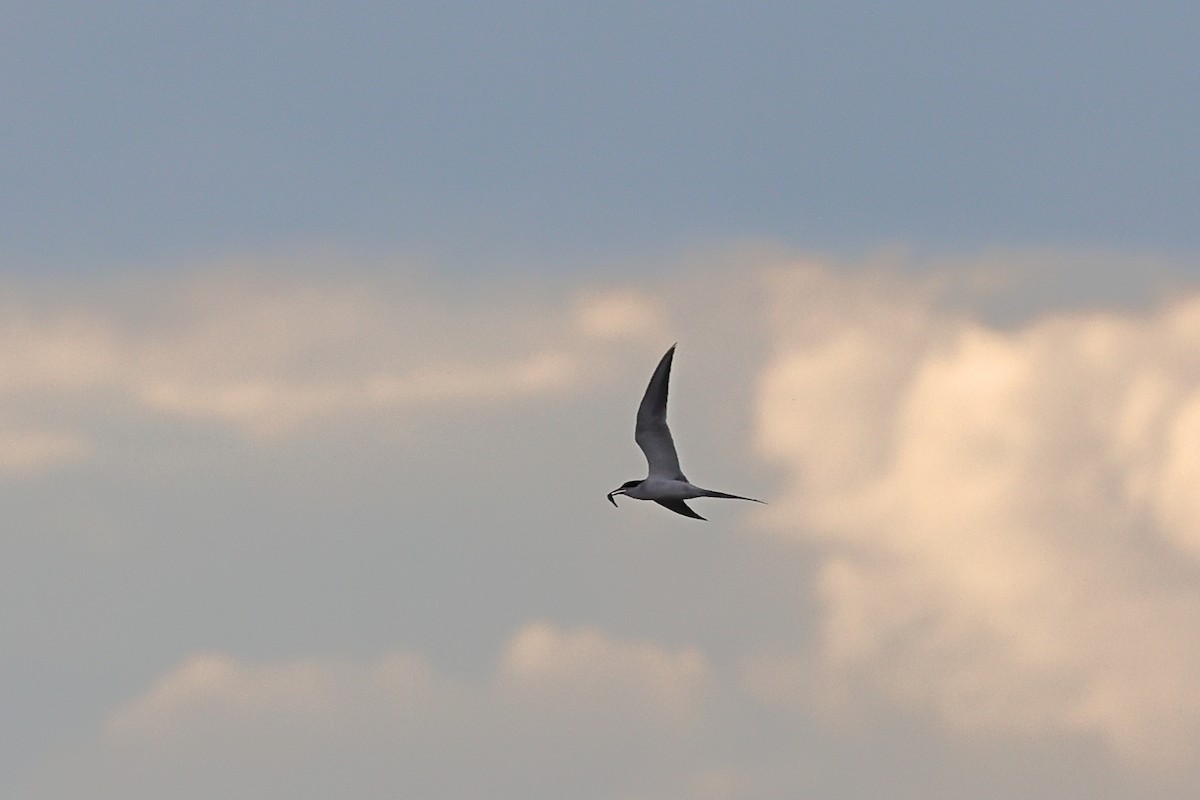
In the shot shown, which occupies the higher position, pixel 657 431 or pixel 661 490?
pixel 657 431

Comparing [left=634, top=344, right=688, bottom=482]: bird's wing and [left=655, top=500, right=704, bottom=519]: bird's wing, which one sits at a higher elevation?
[left=634, top=344, right=688, bottom=482]: bird's wing

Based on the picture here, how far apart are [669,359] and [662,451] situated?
3936 mm

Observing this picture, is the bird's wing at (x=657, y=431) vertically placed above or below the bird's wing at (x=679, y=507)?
above

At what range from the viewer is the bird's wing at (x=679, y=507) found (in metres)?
85.4

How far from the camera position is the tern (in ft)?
279

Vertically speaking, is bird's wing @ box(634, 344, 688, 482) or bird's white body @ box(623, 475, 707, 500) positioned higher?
bird's wing @ box(634, 344, 688, 482)

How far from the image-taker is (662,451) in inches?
3386

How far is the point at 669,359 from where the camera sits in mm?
84125

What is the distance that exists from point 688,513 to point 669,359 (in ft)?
20.6

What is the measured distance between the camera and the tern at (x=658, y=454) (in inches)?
3346

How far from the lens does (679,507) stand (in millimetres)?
86062

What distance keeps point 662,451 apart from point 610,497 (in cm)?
263

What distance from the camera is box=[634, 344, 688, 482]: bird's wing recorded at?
85500mm

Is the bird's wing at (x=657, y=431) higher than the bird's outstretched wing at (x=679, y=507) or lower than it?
higher
